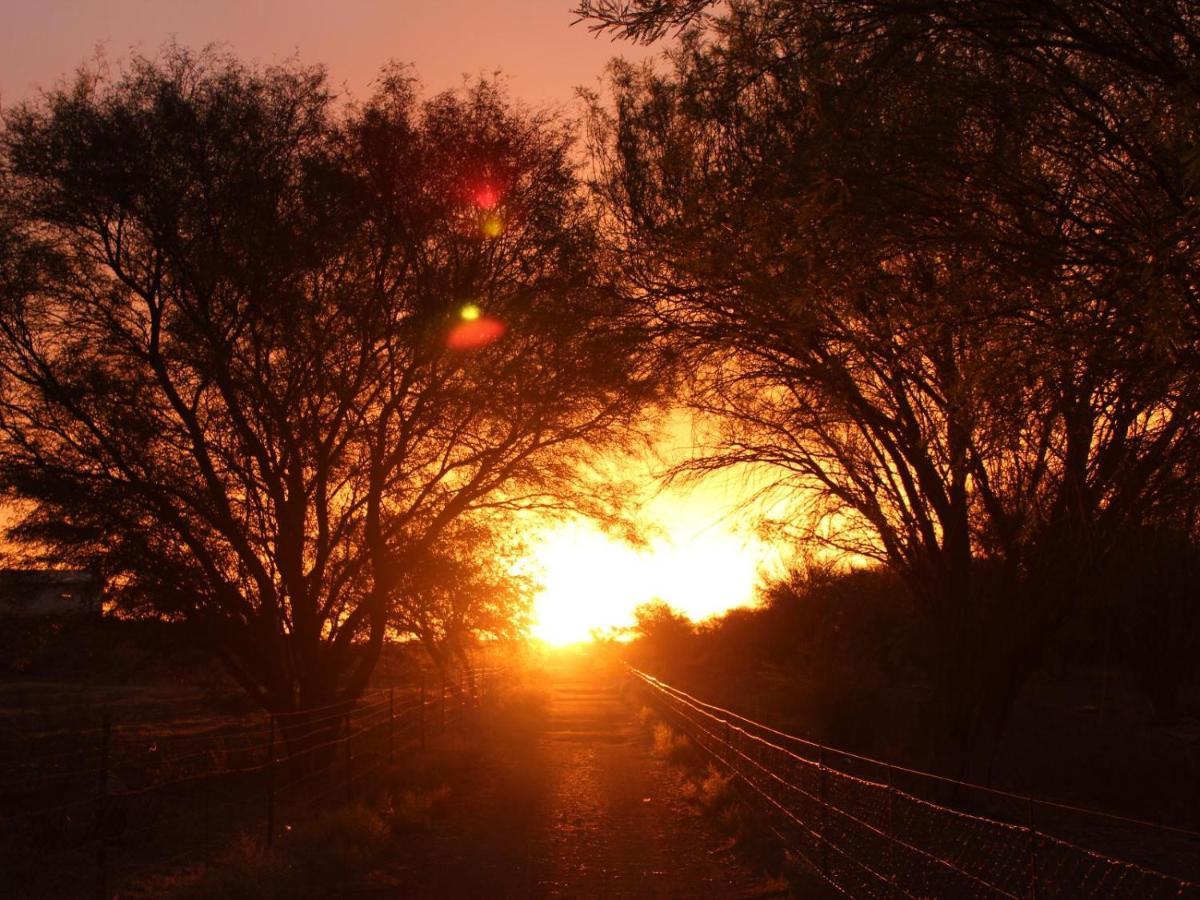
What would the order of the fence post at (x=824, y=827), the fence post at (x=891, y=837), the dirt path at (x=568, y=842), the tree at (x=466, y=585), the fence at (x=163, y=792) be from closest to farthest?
the fence post at (x=891, y=837), the fence post at (x=824, y=827), the dirt path at (x=568, y=842), the fence at (x=163, y=792), the tree at (x=466, y=585)

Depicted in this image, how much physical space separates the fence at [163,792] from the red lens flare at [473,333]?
5591 millimetres

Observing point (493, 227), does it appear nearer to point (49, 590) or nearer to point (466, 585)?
point (466, 585)

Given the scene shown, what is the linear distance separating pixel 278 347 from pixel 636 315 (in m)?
8.28

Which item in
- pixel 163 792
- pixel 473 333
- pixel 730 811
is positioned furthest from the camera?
pixel 163 792

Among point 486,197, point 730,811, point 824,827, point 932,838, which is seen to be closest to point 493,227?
point 486,197

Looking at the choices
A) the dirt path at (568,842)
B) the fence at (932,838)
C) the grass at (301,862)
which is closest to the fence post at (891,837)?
the fence at (932,838)

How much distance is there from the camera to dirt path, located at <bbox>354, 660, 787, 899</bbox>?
360 inches

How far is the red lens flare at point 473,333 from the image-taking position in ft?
54.9

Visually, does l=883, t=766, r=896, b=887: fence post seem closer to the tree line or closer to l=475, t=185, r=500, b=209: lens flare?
the tree line

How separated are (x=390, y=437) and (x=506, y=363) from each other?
250 cm

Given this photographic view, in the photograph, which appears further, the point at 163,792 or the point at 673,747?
the point at 673,747

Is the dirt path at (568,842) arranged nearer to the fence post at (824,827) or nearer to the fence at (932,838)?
the fence post at (824,827)

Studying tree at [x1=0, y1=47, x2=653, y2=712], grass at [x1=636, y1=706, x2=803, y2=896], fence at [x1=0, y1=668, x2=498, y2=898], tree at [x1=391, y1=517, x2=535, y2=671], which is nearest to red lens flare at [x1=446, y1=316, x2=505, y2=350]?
tree at [x1=0, y1=47, x2=653, y2=712]

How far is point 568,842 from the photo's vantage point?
11359mm
